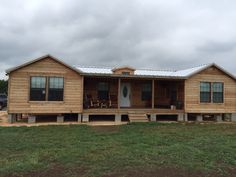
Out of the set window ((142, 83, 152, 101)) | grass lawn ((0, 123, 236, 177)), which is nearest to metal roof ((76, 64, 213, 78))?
window ((142, 83, 152, 101))

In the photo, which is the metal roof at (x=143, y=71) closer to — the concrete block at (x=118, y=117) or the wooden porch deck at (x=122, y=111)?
the wooden porch deck at (x=122, y=111)

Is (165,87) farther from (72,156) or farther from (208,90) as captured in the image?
(72,156)

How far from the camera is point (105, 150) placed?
27.0 ft

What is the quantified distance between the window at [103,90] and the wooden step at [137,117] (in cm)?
344

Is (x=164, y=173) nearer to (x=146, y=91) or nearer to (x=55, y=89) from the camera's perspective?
(x=55, y=89)

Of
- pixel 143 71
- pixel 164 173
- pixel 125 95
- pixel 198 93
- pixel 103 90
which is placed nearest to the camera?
pixel 164 173

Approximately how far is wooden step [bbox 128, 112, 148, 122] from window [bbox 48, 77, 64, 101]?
4685mm

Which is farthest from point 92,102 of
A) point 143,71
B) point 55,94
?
point 143,71

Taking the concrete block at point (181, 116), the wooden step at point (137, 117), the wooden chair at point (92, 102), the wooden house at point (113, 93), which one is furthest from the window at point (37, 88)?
the concrete block at point (181, 116)

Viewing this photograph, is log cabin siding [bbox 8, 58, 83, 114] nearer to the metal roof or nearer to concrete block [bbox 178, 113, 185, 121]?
the metal roof

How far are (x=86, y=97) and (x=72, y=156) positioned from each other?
12420 millimetres

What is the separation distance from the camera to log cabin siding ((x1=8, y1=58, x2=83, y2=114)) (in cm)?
1545

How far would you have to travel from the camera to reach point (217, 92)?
19578 mm

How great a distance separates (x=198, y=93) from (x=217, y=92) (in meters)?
1.68
